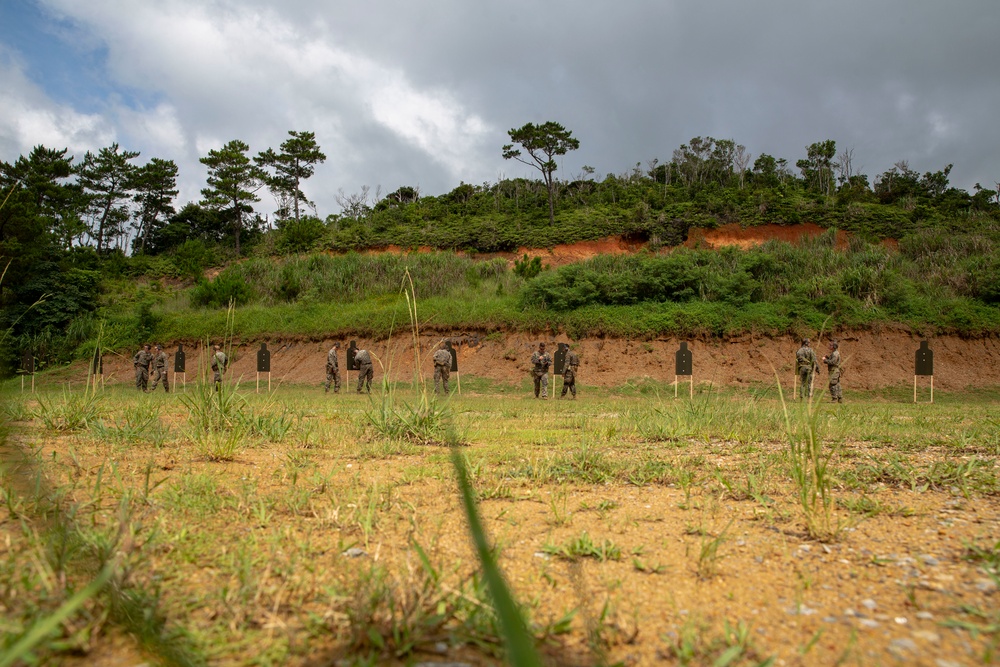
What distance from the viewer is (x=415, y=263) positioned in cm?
3053

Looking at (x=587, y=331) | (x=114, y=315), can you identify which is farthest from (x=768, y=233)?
(x=114, y=315)

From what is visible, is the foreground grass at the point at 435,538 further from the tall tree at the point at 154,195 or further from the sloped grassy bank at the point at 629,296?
the tall tree at the point at 154,195

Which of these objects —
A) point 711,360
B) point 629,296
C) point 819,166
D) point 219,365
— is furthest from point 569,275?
point 819,166

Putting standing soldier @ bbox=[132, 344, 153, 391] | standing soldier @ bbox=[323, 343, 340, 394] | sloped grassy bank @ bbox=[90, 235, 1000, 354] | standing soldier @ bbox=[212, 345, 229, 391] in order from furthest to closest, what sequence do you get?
sloped grassy bank @ bbox=[90, 235, 1000, 354] → standing soldier @ bbox=[132, 344, 153, 391] → standing soldier @ bbox=[323, 343, 340, 394] → standing soldier @ bbox=[212, 345, 229, 391]

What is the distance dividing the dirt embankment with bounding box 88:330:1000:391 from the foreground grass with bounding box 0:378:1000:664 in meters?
15.4

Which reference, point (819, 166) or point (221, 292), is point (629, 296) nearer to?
point (221, 292)

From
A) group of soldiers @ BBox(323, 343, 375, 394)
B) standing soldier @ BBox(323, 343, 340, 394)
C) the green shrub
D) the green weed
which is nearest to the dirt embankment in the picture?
group of soldiers @ BBox(323, 343, 375, 394)

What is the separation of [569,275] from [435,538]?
23099 millimetres

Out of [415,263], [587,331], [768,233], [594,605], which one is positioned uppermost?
[768,233]

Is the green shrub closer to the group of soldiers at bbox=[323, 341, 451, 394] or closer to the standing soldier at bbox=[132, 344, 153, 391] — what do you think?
the standing soldier at bbox=[132, 344, 153, 391]

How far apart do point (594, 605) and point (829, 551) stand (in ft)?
3.96

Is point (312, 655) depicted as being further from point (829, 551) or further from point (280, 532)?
point (829, 551)

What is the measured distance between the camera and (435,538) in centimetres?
252

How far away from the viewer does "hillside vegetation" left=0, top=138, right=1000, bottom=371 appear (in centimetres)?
2236
